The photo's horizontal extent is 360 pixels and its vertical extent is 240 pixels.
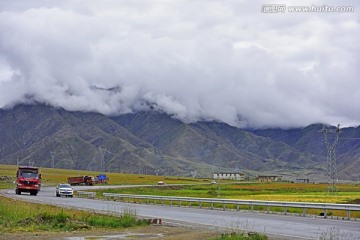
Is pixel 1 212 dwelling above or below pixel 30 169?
below

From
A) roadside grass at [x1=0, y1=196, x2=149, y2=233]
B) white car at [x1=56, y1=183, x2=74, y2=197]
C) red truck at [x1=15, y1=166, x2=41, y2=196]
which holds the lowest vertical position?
roadside grass at [x1=0, y1=196, x2=149, y2=233]

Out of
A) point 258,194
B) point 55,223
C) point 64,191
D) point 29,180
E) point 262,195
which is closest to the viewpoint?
point 55,223

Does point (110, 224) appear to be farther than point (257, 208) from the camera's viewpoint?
No

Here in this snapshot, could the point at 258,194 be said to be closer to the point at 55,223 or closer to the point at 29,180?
the point at 29,180

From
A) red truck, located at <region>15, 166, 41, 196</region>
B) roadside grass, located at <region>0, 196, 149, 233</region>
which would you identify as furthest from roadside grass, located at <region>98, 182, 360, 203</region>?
roadside grass, located at <region>0, 196, 149, 233</region>

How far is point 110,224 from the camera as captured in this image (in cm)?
2605

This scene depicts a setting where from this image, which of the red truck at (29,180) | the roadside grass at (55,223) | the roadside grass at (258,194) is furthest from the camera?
the roadside grass at (258,194)

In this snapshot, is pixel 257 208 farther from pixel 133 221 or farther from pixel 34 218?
pixel 34 218

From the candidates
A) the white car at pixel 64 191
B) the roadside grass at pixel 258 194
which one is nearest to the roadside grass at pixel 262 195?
the roadside grass at pixel 258 194

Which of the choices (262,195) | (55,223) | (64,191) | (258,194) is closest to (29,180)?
(64,191)

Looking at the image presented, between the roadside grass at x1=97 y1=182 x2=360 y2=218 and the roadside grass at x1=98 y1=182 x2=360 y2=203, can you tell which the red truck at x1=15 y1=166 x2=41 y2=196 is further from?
the roadside grass at x1=98 y1=182 x2=360 y2=203

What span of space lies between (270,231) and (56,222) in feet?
30.8

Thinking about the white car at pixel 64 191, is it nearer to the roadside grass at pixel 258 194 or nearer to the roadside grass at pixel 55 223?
the roadside grass at pixel 258 194

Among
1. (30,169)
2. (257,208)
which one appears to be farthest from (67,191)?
(257,208)
